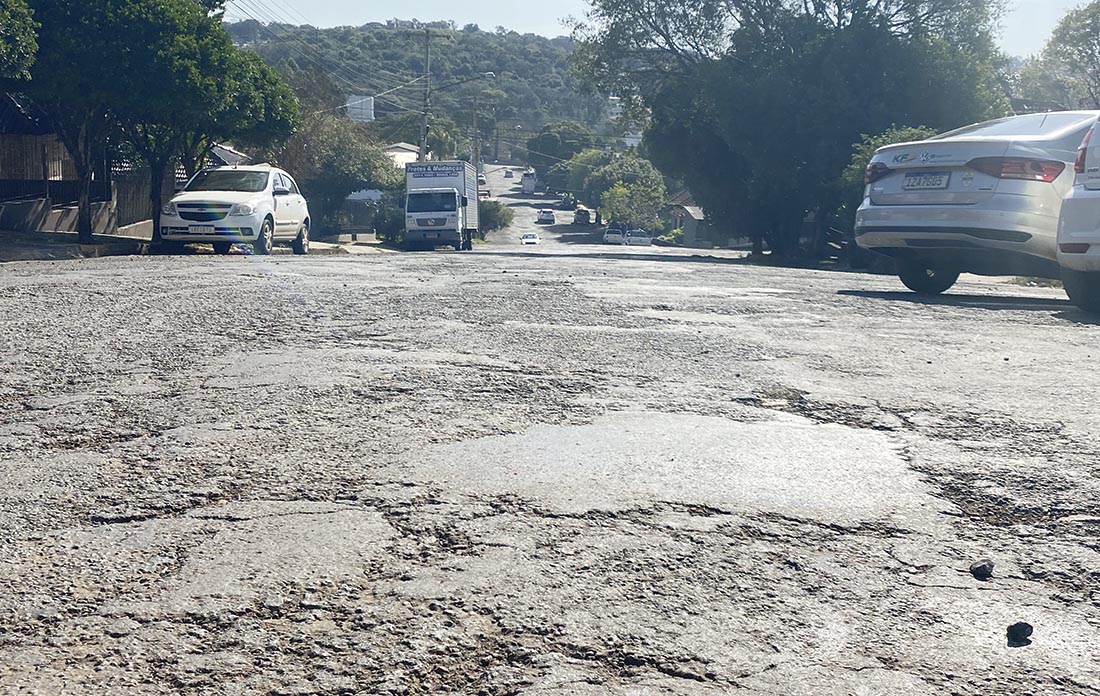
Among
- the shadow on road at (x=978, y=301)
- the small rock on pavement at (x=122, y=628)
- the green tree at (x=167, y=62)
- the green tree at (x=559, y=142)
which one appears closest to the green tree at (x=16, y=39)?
the green tree at (x=167, y=62)

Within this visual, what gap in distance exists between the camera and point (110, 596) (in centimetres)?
262

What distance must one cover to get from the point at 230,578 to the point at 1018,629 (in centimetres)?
189

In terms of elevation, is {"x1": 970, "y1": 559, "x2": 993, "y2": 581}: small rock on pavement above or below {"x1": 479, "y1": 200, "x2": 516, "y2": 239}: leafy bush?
below

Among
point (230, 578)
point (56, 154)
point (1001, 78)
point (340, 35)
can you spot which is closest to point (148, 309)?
point (230, 578)

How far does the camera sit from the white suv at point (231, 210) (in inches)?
681

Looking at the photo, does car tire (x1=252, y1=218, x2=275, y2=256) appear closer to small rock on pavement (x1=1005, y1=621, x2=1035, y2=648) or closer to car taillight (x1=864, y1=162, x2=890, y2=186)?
car taillight (x1=864, y1=162, x2=890, y2=186)

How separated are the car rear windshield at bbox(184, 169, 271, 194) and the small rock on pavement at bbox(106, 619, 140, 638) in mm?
16610

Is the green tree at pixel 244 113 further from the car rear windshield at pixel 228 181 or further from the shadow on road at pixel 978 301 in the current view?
the shadow on road at pixel 978 301

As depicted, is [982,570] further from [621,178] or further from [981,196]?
[621,178]

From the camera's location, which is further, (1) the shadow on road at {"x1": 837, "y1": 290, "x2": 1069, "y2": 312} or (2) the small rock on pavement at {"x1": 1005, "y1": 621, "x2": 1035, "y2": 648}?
(1) the shadow on road at {"x1": 837, "y1": 290, "x2": 1069, "y2": 312}

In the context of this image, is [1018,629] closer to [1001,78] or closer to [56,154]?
[56,154]

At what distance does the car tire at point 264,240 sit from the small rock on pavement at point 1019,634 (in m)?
16.3

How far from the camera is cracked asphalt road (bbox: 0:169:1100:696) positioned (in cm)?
236

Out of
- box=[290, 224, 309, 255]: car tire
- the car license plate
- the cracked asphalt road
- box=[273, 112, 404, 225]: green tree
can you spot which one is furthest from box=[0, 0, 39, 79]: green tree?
box=[273, 112, 404, 225]: green tree
